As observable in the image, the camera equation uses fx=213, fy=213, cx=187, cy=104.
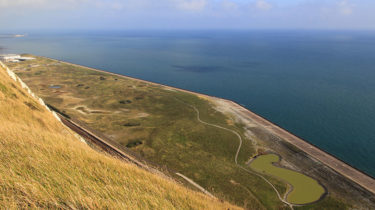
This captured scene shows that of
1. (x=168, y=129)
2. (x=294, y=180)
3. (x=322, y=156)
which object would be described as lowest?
(x=294, y=180)

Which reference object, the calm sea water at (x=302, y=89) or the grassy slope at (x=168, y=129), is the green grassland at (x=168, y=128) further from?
the calm sea water at (x=302, y=89)

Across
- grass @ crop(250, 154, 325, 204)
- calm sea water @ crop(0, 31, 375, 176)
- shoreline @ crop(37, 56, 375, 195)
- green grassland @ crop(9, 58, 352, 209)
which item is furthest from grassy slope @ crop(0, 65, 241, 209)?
calm sea water @ crop(0, 31, 375, 176)

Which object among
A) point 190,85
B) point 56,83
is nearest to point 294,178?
point 190,85

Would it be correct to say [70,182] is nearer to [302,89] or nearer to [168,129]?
[168,129]

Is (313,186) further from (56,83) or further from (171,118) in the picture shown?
(56,83)

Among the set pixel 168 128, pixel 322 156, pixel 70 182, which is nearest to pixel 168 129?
pixel 168 128

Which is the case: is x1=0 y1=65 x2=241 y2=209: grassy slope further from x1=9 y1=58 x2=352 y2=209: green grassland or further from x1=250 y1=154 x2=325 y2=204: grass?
x1=250 y1=154 x2=325 y2=204: grass

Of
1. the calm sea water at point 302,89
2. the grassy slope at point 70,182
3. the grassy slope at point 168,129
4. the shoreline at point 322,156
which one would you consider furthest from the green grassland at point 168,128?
the calm sea water at point 302,89
